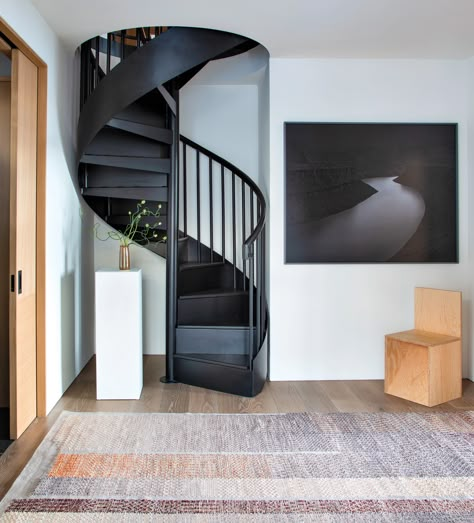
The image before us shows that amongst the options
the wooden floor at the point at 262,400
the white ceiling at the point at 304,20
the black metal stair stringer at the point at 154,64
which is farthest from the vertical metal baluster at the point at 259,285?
the white ceiling at the point at 304,20

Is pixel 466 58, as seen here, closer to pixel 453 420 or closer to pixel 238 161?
pixel 238 161

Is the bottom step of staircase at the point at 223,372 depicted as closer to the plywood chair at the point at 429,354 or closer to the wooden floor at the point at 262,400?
the wooden floor at the point at 262,400

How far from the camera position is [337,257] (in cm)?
411

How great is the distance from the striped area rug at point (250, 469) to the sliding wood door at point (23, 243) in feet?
1.00

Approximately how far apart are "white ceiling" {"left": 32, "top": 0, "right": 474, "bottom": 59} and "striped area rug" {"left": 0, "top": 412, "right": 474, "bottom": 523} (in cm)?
261

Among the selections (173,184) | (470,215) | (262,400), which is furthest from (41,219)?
(470,215)

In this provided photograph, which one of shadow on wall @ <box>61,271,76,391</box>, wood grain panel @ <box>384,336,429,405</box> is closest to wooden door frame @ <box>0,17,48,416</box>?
shadow on wall @ <box>61,271,76,391</box>

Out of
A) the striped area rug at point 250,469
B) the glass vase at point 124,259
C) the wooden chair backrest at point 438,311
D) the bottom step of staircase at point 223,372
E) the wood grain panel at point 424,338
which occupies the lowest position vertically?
the striped area rug at point 250,469

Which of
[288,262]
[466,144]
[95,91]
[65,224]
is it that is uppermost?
[95,91]

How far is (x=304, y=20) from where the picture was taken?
10.9ft

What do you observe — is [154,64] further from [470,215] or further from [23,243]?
[470,215]

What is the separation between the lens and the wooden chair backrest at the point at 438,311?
12.2 ft

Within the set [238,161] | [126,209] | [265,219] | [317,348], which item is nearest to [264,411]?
[317,348]

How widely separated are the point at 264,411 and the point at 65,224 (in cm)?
203
